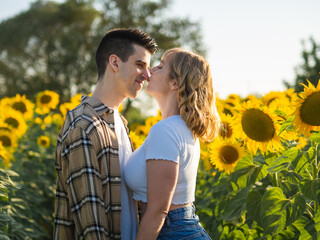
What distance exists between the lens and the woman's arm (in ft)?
6.67

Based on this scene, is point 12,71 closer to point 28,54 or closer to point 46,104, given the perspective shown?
point 28,54

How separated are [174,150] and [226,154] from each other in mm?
1226

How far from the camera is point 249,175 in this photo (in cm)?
260

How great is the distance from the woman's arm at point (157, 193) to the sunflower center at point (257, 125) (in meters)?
0.89

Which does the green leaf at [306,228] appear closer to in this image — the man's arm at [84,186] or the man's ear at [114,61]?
the man's arm at [84,186]

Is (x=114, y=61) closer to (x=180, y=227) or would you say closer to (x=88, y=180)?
(x=88, y=180)

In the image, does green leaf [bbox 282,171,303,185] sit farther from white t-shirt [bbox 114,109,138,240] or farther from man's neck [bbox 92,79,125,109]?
man's neck [bbox 92,79,125,109]

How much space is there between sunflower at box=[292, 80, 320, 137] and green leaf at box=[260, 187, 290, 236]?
41cm

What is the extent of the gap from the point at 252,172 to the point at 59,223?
125 centimetres

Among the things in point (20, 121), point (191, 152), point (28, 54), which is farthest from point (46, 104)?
point (28, 54)

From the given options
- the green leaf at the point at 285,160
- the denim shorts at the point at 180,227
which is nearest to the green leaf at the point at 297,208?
the green leaf at the point at 285,160

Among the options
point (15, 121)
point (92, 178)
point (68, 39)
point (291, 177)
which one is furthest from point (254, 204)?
point (68, 39)

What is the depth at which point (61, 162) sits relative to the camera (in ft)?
7.98

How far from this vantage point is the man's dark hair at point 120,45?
2.84m
